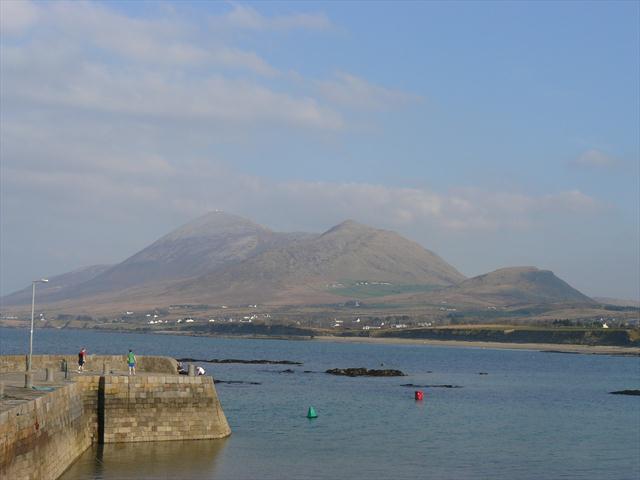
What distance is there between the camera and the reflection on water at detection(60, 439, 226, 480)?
1449 inches

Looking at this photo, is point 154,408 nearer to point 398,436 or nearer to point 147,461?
point 147,461

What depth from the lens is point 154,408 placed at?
138ft

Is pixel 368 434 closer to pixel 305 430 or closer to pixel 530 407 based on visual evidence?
pixel 305 430

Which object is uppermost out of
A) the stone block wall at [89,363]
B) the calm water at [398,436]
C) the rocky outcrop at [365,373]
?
the stone block wall at [89,363]

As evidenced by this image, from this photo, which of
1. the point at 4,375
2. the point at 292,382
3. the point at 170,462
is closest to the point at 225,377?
the point at 292,382

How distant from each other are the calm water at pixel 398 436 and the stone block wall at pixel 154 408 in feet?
2.19

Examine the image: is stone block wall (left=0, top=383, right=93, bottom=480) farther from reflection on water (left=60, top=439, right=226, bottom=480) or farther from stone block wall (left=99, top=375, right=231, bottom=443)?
stone block wall (left=99, top=375, right=231, bottom=443)

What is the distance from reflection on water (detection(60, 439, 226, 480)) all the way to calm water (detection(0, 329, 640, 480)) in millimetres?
52

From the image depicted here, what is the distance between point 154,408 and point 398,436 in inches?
640

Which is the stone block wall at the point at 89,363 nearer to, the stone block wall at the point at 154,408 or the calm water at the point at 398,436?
the calm water at the point at 398,436

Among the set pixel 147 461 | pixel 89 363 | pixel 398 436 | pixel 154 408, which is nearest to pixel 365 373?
pixel 398 436

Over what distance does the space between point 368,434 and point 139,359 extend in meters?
13.6

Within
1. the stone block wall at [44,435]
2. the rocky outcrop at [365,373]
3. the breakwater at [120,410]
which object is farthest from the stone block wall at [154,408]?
the rocky outcrop at [365,373]

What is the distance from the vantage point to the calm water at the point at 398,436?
131 feet
